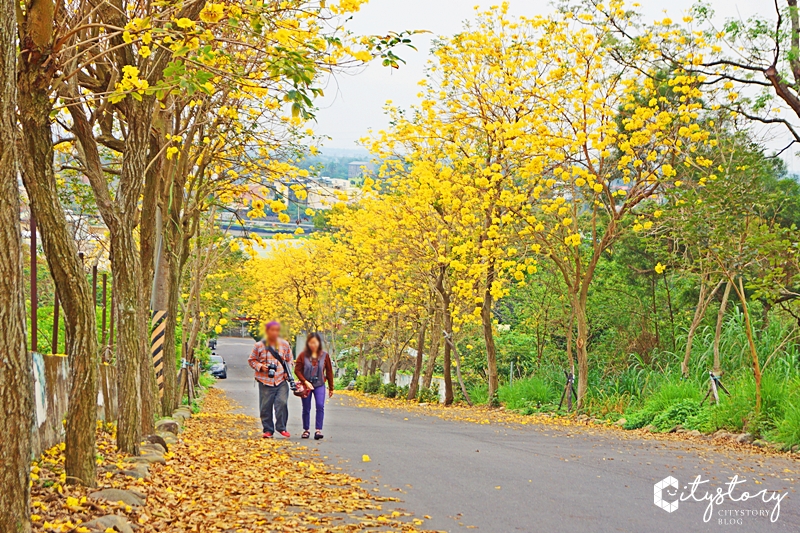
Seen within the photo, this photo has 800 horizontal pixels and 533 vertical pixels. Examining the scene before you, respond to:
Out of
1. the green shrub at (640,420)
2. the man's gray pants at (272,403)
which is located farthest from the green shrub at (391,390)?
the man's gray pants at (272,403)

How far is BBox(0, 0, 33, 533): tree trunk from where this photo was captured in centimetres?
446

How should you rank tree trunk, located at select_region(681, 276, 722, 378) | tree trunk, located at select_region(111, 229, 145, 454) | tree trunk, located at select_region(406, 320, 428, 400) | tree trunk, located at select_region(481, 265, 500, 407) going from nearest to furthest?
tree trunk, located at select_region(111, 229, 145, 454), tree trunk, located at select_region(681, 276, 722, 378), tree trunk, located at select_region(481, 265, 500, 407), tree trunk, located at select_region(406, 320, 428, 400)

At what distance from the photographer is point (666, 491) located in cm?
762

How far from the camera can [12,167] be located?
14.9 ft

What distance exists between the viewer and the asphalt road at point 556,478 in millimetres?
6355

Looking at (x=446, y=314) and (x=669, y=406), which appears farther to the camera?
(x=446, y=314)

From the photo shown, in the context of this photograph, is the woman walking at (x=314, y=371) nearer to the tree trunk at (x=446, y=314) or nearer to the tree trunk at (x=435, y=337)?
the tree trunk at (x=446, y=314)

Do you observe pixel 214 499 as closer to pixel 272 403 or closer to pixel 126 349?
pixel 126 349

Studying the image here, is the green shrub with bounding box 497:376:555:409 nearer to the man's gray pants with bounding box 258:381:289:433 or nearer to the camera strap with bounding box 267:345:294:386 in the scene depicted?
the man's gray pants with bounding box 258:381:289:433

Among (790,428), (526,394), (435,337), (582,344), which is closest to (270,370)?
(790,428)

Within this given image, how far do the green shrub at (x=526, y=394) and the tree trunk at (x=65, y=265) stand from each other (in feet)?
52.5

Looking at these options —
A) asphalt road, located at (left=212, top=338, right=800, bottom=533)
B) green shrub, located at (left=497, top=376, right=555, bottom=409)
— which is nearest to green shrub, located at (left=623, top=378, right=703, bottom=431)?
asphalt road, located at (left=212, top=338, right=800, bottom=533)

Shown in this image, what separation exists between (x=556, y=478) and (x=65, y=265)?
482 centimetres

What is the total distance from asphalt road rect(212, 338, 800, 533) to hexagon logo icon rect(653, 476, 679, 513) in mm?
61
